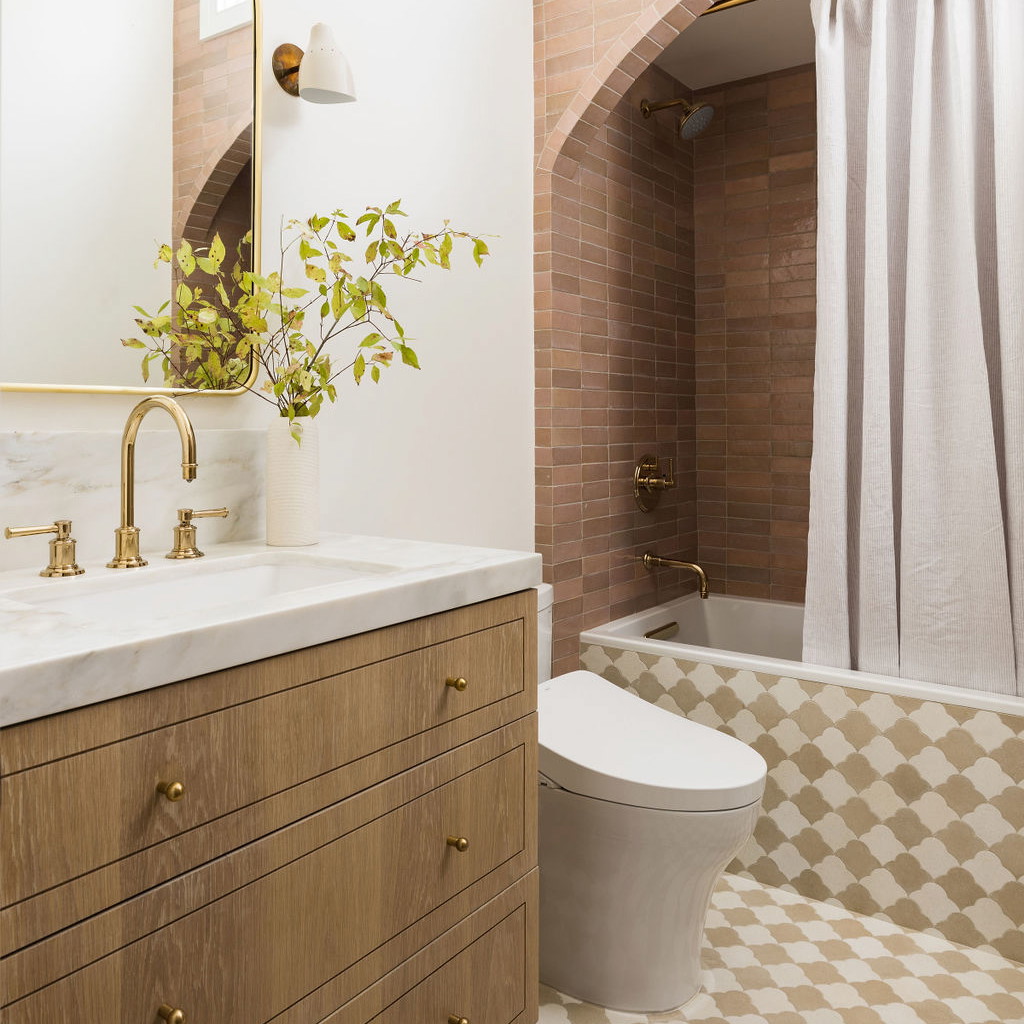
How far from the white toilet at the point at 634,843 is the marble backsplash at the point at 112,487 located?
0.75 meters

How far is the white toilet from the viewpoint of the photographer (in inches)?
63.6

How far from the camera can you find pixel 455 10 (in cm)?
218

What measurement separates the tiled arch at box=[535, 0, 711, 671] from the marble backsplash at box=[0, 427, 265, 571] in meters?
1.01

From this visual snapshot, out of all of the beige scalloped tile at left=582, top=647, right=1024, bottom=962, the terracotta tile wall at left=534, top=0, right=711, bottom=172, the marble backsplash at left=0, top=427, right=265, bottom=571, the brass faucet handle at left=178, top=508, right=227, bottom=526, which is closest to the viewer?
the marble backsplash at left=0, top=427, right=265, bottom=571

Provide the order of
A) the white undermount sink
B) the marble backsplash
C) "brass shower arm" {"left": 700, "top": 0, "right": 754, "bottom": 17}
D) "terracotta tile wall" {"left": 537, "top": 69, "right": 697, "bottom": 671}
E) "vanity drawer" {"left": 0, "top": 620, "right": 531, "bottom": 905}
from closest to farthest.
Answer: "vanity drawer" {"left": 0, "top": 620, "right": 531, "bottom": 905} < the white undermount sink < the marble backsplash < "terracotta tile wall" {"left": 537, "top": 69, "right": 697, "bottom": 671} < "brass shower arm" {"left": 700, "top": 0, "right": 754, "bottom": 17}

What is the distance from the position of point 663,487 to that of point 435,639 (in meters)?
1.84

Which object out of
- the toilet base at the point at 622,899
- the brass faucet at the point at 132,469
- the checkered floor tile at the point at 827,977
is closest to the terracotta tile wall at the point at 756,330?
the checkered floor tile at the point at 827,977

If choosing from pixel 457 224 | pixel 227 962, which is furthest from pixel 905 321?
pixel 227 962

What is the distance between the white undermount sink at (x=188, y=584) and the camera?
3.95 feet

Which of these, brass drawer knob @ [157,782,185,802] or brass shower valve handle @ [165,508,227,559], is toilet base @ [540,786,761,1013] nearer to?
brass shower valve handle @ [165,508,227,559]

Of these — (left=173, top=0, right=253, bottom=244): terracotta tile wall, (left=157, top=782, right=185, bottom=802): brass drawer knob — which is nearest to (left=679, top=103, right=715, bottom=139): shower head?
(left=173, top=0, right=253, bottom=244): terracotta tile wall

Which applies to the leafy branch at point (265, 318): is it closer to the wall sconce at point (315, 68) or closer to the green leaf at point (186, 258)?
the green leaf at point (186, 258)

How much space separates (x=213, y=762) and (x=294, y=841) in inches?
6.3

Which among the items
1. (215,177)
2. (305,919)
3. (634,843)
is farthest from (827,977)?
(215,177)
